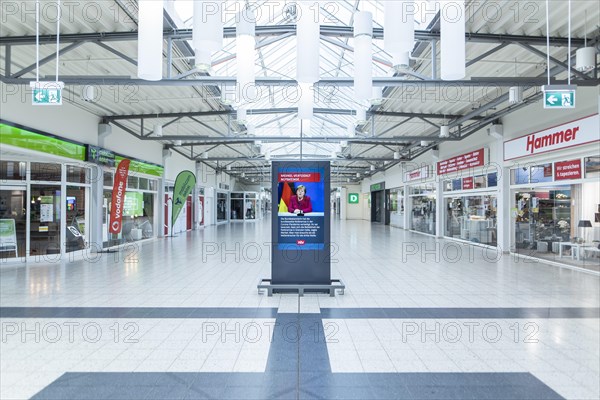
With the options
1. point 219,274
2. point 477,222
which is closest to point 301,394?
point 219,274

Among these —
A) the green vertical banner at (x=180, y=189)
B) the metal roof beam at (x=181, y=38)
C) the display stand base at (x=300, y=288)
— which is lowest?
the display stand base at (x=300, y=288)

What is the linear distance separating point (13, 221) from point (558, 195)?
13.1m

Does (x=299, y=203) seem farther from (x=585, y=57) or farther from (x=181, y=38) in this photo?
(x=585, y=57)

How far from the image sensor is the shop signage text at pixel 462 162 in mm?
12205

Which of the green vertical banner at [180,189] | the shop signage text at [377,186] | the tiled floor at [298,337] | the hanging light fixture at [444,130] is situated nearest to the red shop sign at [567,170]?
the tiled floor at [298,337]

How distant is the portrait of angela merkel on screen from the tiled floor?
51.9 inches

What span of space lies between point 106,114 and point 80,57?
424cm

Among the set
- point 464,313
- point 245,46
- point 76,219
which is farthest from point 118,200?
point 464,313

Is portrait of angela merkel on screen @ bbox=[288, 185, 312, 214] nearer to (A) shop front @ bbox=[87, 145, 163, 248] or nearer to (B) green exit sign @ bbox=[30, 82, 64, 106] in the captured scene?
(B) green exit sign @ bbox=[30, 82, 64, 106]

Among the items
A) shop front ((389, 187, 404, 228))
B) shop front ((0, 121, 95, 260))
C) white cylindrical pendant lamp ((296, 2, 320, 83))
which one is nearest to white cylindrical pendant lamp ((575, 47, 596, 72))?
white cylindrical pendant lamp ((296, 2, 320, 83))

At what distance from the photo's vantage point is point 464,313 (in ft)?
16.1

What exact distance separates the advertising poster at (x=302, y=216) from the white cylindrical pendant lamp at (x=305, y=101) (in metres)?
0.81

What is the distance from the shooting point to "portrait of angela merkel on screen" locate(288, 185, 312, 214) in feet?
19.0

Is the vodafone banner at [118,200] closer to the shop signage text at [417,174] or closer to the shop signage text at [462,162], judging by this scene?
the shop signage text at [462,162]
